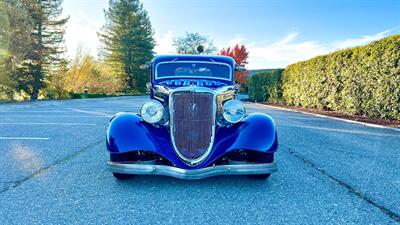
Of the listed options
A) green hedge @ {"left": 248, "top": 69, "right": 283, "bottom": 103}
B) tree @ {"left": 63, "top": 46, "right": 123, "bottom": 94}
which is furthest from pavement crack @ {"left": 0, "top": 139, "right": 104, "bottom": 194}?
tree @ {"left": 63, "top": 46, "right": 123, "bottom": 94}

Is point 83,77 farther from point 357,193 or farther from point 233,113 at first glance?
point 357,193

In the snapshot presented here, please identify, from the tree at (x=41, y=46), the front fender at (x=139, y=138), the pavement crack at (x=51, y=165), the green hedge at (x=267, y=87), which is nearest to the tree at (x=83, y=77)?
the tree at (x=41, y=46)

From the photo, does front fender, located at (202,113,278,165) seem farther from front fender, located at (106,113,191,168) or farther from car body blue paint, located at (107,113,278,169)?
front fender, located at (106,113,191,168)

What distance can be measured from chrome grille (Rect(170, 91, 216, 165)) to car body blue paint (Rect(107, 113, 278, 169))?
9 cm

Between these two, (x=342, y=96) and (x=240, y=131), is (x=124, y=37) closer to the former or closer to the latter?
(x=342, y=96)

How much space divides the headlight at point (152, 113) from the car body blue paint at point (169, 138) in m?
0.08

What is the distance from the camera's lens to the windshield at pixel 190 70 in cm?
483

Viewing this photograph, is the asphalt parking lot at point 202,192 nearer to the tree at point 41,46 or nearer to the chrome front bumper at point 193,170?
the chrome front bumper at point 193,170

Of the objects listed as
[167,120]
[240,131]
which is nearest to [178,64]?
[167,120]

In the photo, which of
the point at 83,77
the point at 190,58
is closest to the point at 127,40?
the point at 83,77

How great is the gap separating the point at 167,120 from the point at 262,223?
1678 millimetres

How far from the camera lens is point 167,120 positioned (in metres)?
3.53

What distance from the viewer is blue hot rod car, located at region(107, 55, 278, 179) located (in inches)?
124

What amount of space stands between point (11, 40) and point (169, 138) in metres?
19.2
